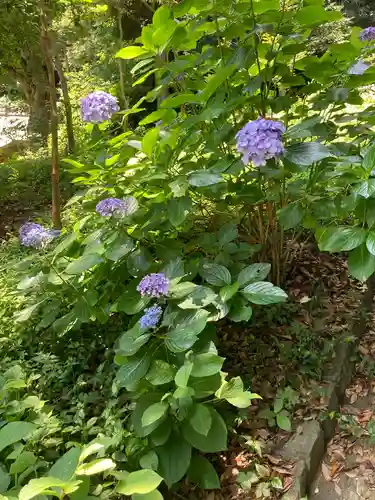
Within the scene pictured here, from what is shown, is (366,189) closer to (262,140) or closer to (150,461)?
(262,140)

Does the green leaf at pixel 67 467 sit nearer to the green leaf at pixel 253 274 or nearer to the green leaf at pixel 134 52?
the green leaf at pixel 253 274

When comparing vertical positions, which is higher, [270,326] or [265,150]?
[265,150]

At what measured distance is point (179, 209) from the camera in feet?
5.84

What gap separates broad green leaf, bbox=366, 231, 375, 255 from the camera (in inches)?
57.5

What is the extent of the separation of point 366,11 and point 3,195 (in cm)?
997

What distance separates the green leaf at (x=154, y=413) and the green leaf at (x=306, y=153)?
952 millimetres

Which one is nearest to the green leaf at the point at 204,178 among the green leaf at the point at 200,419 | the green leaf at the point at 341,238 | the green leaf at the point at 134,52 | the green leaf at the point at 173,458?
the green leaf at the point at 341,238

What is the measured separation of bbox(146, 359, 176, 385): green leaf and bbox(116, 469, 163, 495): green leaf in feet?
0.96

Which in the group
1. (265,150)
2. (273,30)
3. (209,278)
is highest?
(273,30)

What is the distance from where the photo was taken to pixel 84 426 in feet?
5.61

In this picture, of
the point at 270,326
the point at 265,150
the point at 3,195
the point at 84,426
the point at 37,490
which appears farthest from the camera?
the point at 3,195

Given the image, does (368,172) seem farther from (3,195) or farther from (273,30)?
(3,195)

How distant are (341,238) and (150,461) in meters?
0.99

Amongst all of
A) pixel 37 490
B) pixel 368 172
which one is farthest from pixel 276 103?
pixel 37 490
